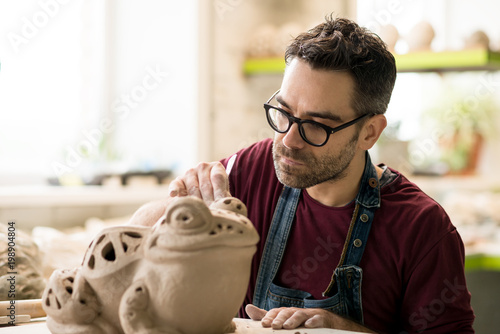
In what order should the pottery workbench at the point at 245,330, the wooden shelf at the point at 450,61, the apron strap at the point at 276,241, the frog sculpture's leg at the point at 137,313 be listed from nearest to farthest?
the frog sculpture's leg at the point at 137,313, the pottery workbench at the point at 245,330, the apron strap at the point at 276,241, the wooden shelf at the point at 450,61

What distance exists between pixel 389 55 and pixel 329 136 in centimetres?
35

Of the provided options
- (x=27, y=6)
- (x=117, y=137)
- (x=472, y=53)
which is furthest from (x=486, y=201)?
(x=27, y=6)

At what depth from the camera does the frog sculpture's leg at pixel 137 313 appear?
1.21m

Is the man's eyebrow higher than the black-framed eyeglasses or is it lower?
higher

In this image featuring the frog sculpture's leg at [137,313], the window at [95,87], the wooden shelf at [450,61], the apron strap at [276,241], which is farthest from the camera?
the window at [95,87]

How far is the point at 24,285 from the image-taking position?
1790 mm

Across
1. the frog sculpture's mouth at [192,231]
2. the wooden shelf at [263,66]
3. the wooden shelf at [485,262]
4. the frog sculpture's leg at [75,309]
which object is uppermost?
the wooden shelf at [263,66]

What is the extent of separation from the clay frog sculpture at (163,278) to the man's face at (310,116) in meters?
0.56

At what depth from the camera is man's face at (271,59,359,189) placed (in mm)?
1854

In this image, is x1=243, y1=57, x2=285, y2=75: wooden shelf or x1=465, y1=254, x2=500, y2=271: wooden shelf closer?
x1=465, y1=254, x2=500, y2=271: wooden shelf

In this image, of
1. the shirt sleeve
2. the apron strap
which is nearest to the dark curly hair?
the apron strap

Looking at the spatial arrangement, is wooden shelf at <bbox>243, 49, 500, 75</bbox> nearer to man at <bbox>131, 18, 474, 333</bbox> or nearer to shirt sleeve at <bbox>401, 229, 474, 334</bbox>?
man at <bbox>131, 18, 474, 333</bbox>

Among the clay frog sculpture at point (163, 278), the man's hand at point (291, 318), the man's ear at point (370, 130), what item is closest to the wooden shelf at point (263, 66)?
the man's ear at point (370, 130)

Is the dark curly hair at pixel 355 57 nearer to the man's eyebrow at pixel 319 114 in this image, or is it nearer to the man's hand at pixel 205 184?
the man's eyebrow at pixel 319 114
